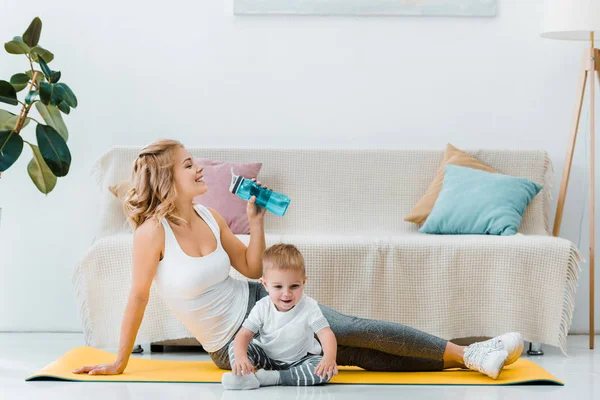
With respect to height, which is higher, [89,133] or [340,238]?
[89,133]

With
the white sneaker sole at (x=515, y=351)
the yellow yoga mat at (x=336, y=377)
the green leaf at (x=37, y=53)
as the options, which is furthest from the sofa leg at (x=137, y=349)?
the white sneaker sole at (x=515, y=351)

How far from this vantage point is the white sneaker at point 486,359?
2.55 metres

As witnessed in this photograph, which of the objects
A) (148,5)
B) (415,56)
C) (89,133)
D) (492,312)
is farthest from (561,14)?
(89,133)

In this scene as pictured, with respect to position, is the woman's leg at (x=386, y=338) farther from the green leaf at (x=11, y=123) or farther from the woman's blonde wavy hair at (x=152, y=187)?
the green leaf at (x=11, y=123)

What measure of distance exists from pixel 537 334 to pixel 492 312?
0.19m

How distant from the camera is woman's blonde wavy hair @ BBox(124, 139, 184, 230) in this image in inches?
102

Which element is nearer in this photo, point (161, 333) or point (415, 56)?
point (161, 333)

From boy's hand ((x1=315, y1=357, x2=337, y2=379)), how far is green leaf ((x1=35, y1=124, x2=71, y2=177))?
4.45 ft

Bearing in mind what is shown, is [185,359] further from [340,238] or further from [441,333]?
[441,333]

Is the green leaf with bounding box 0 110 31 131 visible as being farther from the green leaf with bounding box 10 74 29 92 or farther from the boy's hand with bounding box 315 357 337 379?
the boy's hand with bounding box 315 357 337 379

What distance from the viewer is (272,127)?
4.02m

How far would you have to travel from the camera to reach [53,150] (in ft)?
10.6

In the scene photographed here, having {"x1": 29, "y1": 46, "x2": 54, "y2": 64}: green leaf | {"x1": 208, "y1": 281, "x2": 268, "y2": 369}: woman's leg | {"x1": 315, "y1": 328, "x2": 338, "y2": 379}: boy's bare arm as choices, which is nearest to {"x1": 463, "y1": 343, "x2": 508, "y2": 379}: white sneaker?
{"x1": 315, "y1": 328, "x2": 338, "y2": 379}: boy's bare arm

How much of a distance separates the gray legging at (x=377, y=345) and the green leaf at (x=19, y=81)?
55.1 inches
